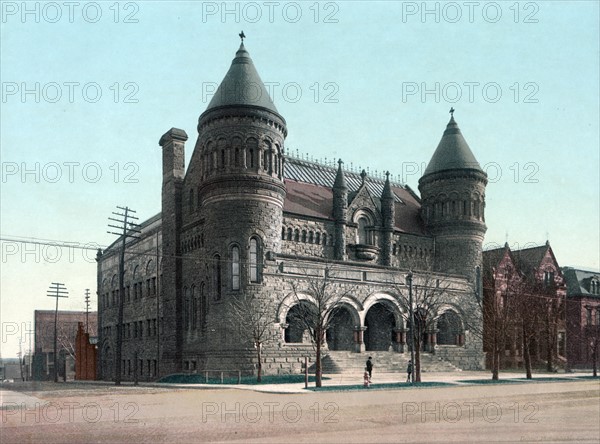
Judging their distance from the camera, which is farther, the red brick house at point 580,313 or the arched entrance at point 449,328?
the red brick house at point 580,313

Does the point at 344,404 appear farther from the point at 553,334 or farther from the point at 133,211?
the point at 553,334

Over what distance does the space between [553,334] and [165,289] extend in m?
33.2

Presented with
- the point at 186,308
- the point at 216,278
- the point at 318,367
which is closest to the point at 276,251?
the point at 216,278

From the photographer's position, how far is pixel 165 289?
50219 mm

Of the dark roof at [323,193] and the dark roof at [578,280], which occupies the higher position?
the dark roof at [323,193]

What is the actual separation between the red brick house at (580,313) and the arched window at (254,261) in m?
40.3

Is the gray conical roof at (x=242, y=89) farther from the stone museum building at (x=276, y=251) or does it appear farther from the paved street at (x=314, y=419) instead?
the paved street at (x=314, y=419)

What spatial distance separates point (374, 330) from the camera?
4966 centimetres

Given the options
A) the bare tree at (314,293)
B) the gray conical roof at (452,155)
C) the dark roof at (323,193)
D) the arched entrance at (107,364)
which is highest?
the gray conical roof at (452,155)

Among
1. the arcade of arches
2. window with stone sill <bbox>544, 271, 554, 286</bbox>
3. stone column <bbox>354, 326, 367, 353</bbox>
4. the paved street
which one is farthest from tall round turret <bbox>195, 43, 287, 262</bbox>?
window with stone sill <bbox>544, 271, 554, 286</bbox>

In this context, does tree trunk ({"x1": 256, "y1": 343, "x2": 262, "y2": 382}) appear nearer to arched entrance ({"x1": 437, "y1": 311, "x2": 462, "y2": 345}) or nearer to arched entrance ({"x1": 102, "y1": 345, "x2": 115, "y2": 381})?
arched entrance ({"x1": 437, "y1": 311, "x2": 462, "y2": 345})

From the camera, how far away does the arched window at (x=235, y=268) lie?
135ft

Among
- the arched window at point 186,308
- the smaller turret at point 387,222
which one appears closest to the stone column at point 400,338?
the smaller turret at point 387,222

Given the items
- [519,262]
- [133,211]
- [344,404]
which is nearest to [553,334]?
[519,262]
